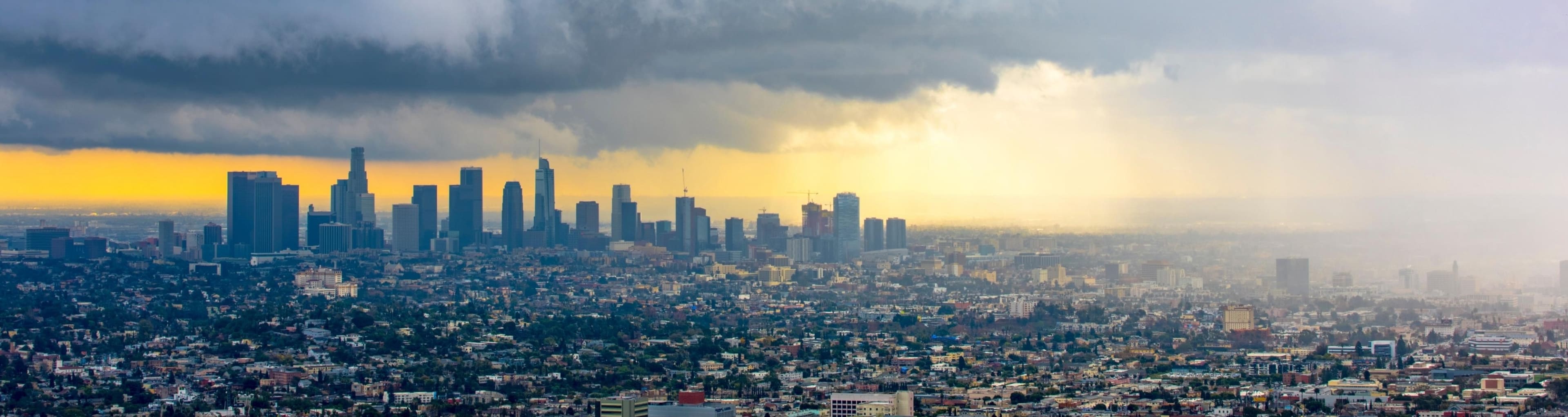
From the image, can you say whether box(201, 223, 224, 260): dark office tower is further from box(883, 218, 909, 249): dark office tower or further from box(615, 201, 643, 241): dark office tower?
box(883, 218, 909, 249): dark office tower

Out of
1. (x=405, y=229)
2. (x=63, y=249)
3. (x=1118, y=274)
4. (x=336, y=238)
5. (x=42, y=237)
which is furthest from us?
(x=405, y=229)

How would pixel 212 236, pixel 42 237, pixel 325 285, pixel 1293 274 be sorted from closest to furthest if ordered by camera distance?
1. pixel 1293 274
2. pixel 325 285
3. pixel 42 237
4. pixel 212 236

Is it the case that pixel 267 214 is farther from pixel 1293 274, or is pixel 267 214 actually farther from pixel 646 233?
pixel 1293 274

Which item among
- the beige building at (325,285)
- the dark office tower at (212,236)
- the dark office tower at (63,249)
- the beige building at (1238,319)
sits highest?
the dark office tower at (212,236)

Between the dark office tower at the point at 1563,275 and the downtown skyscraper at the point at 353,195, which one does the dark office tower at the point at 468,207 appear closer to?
the downtown skyscraper at the point at 353,195

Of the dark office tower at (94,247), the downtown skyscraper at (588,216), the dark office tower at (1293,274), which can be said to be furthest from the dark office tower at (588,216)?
the dark office tower at (1293,274)

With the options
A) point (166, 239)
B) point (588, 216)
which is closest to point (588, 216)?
point (588, 216)

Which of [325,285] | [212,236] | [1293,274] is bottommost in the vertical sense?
[325,285]
